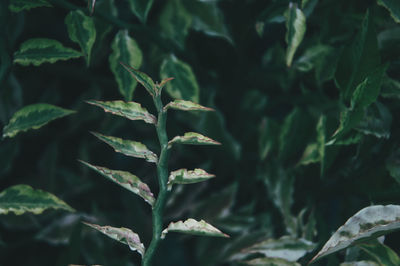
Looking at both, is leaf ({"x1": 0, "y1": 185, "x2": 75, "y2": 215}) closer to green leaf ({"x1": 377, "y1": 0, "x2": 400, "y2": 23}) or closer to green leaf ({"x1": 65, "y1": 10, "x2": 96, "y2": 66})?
green leaf ({"x1": 65, "y1": 10, "x2": 96, "y2": 66})

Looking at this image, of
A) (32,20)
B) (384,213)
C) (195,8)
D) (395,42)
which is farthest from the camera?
(32,20)

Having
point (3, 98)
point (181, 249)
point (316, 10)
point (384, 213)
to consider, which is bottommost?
point (181, 249)

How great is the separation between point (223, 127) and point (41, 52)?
0.99 feet

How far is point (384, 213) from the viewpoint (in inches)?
13.9

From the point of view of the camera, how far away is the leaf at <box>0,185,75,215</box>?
442mm

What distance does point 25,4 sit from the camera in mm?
437

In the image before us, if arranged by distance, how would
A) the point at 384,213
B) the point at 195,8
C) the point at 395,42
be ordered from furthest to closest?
the point at 195,8 → the point at 395,42 → the point at 384,213

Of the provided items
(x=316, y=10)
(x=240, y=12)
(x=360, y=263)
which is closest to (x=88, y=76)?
(x=240, y=12)

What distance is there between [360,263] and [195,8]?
41 cm

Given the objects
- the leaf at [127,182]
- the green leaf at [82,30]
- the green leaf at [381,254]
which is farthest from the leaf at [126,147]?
the green leaf at [381,254]

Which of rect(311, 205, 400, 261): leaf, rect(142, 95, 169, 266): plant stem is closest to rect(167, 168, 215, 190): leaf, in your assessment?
rect(142, 95, 169, 266): plant stem

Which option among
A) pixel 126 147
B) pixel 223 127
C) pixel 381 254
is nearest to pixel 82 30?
pixel 126 147

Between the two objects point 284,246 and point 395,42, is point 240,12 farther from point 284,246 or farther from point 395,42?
point 284,246

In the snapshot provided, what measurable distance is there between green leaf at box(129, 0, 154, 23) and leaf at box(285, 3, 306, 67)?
16cm
